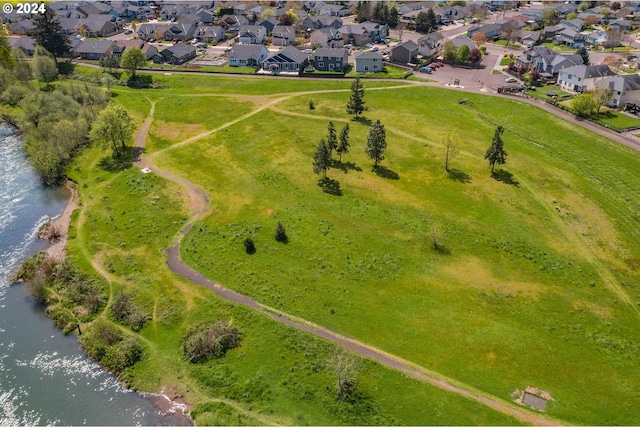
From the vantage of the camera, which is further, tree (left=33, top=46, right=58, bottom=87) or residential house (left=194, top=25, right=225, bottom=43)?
residential house (left=194, top=25, right=225, bottom=43)

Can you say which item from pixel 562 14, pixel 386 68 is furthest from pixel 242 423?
pixel 562 14

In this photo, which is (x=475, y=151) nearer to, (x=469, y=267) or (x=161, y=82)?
(x=469, y=267)

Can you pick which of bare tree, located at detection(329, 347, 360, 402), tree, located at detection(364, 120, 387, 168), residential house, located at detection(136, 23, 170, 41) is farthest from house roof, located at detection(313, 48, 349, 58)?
bare tree, located at detection(329, 347, 360, 402)

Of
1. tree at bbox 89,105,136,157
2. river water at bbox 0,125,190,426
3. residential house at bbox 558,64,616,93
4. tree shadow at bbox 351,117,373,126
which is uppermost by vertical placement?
residential house at bbox 558,64,616,93

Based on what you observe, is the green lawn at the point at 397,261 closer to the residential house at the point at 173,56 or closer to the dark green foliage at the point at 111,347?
the dark green foliage at the point at 111,347

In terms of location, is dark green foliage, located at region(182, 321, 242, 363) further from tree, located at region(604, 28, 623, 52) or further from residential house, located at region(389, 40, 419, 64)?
tree, located at region(604, 28, 623, 52)

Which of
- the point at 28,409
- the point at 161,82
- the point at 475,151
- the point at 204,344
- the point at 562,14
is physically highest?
the point at 562,14

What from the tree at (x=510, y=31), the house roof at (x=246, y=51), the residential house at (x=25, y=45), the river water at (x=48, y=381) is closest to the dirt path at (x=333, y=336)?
the river water at (x=48, y=381)
